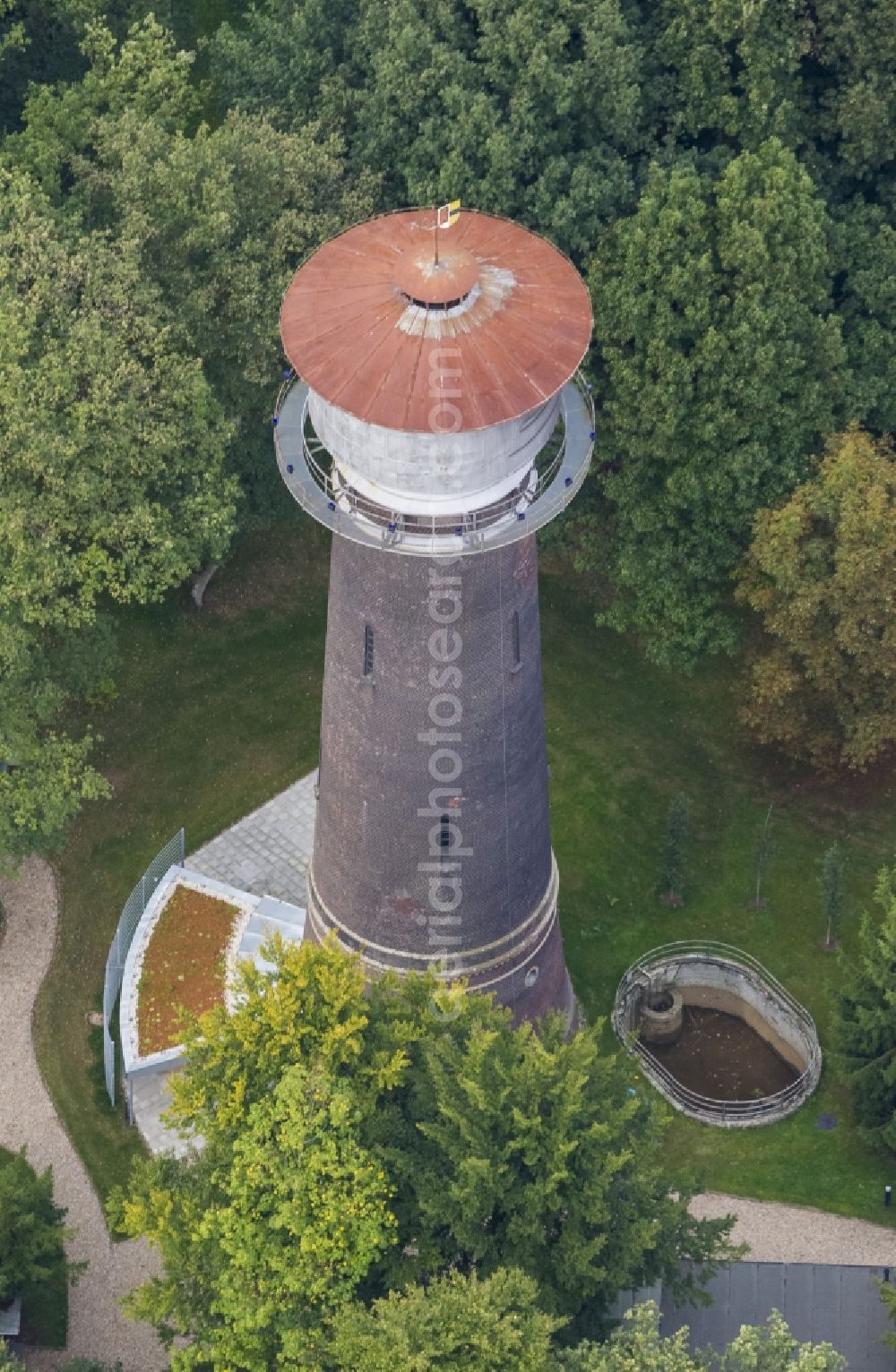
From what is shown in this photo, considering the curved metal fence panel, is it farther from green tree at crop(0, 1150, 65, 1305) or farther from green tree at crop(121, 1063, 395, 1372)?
green tree at crop(121, 1063, 395, 1372)

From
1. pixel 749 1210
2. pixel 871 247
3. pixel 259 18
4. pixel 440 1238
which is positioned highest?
pixel 259 18

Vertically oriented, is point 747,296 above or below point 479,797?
above

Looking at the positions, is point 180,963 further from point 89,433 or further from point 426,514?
point 426,514

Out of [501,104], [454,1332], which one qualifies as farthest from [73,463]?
[454,1332]

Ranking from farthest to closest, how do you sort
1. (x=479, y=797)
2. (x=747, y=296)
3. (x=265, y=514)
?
(x=265, y=514)
(x=747, y=296)
(x=479, y=797)

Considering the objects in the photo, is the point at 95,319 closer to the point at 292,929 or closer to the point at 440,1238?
the point at 292,929

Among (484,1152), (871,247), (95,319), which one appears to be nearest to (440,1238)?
(484,1152)

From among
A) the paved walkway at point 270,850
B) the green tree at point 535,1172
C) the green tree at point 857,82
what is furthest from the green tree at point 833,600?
the green tree at point 535,1172

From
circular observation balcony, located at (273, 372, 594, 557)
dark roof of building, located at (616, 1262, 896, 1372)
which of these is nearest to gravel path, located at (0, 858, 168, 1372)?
dark roof of building, located at (616, 1262, 896, 1372)
